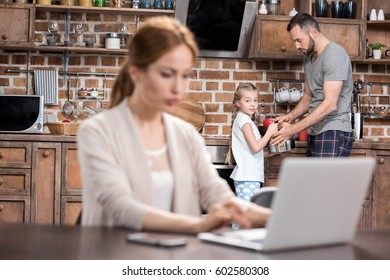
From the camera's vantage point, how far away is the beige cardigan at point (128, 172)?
1.98 meters

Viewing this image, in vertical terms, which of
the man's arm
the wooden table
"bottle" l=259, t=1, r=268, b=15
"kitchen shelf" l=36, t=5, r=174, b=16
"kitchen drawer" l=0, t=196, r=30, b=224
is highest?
"bottle" l=259, t=1, r=268, b=15

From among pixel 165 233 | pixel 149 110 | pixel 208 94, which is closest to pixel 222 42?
pixel 208 94

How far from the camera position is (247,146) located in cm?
498

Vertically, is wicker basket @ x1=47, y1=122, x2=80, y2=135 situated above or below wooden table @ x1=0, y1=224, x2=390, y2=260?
below

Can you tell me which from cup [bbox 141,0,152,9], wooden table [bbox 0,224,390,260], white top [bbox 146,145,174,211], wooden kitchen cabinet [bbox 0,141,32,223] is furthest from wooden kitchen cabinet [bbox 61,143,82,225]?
wooden table [bbox 0,224,390,260]

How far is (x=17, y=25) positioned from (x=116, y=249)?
4.08m

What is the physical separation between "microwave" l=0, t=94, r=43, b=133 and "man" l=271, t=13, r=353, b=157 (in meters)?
1.64

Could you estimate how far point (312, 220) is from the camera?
1.65m

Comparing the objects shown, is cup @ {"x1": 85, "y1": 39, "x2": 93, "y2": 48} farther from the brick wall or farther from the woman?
the woman

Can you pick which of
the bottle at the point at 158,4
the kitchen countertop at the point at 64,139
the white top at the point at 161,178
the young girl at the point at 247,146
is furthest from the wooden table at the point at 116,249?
the bottle at the point at 158,4

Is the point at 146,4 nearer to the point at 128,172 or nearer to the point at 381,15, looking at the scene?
the point at 381,15

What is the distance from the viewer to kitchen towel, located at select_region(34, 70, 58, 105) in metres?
5.66

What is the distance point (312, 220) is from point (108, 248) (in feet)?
1.40

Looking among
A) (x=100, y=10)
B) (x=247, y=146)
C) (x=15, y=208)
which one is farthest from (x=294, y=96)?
(x=15, y=208)
